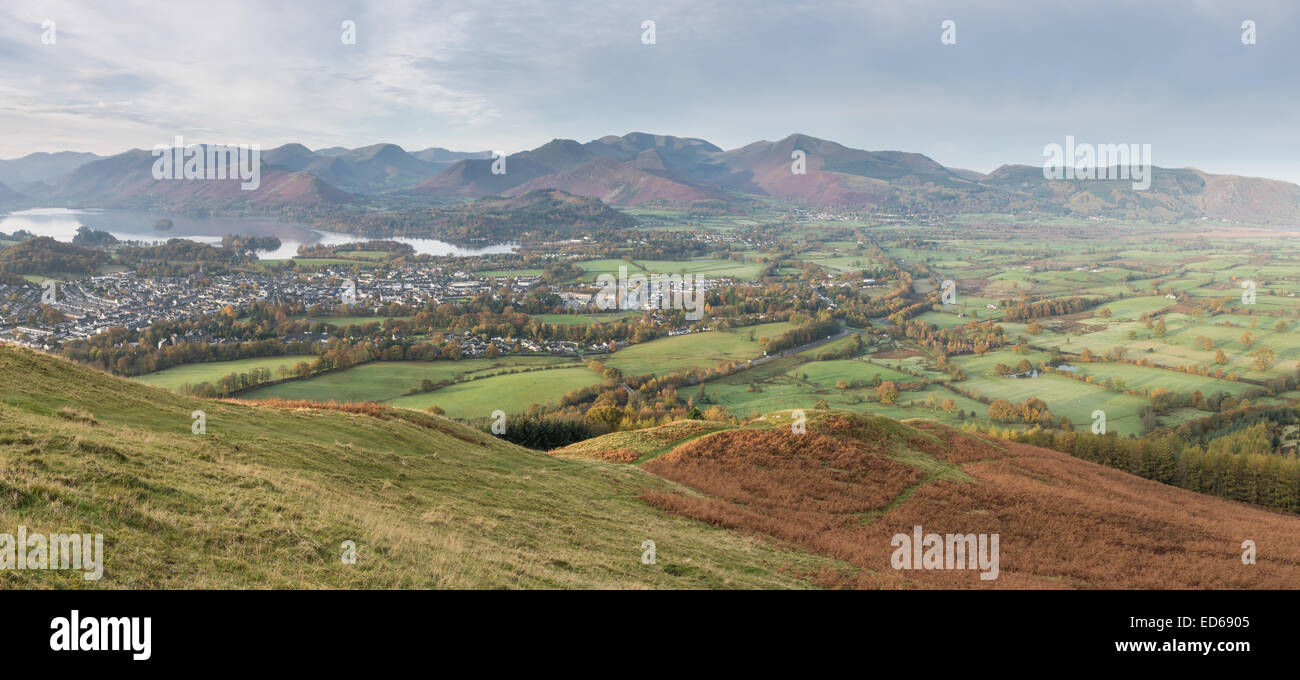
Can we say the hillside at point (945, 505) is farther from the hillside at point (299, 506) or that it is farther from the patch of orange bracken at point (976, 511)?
the hillside at point (299, 506)

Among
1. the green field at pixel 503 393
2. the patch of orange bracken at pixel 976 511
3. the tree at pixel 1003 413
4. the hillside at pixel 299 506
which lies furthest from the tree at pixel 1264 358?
the hillside at pixel 299 506

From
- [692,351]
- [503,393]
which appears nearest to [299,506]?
[503,393]

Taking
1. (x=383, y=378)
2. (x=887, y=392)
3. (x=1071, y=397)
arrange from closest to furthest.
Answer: (x=383, y=378) < (x=887, y=392) < (x=1071, y=397)

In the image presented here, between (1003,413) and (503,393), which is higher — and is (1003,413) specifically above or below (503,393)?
below

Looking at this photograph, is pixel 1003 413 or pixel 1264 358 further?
pixel 1264 358

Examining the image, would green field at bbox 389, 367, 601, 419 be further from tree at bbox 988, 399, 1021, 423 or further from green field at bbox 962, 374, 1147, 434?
green field at bbox 962, 374, 1147, 434

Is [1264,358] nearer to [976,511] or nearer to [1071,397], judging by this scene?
[1071,397]
